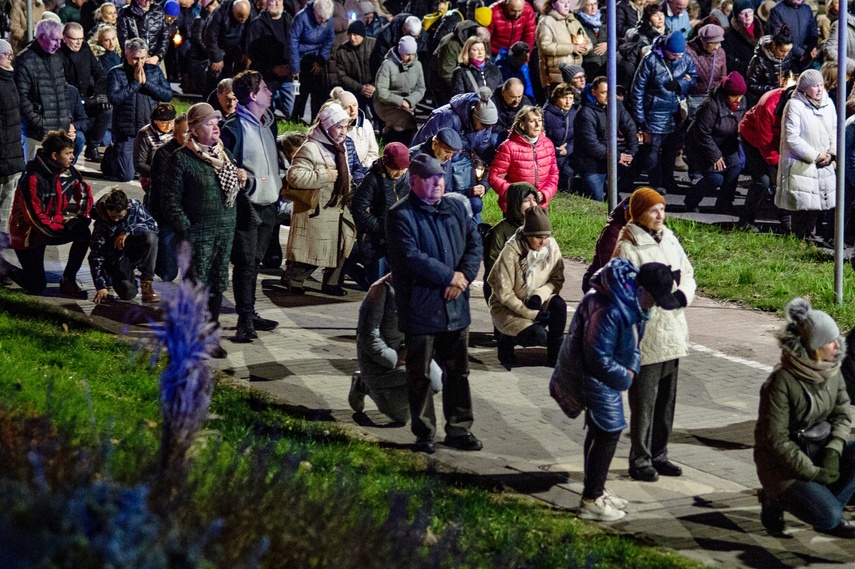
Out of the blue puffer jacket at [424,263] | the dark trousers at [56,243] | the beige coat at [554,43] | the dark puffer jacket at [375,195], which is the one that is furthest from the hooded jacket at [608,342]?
the beige coat at [554,43]

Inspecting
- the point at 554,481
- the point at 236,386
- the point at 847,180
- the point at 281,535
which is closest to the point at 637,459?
the point at 554,481

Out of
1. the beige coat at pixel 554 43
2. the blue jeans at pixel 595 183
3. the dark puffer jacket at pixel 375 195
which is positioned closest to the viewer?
the dark puffer jacket at pixel 375 195

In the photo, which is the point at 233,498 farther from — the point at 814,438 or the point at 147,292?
the point at 147,292

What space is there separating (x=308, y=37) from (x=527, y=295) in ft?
34.8

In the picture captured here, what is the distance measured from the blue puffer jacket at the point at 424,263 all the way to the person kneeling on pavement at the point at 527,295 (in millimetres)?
1917

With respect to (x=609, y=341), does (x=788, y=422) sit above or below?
below

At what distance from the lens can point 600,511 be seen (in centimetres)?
823

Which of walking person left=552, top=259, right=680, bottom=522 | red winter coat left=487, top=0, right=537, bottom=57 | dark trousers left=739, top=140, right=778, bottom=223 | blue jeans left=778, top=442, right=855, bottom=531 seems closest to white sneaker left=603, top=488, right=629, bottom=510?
walking person left=552, top=259, right=680, bottom=522

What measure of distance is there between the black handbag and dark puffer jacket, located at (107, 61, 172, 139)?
11021 mm

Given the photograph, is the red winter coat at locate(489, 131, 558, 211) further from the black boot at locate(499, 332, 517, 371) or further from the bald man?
the bald man

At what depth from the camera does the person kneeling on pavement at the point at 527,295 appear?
11195 mm

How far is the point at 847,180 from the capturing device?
51.0 feet

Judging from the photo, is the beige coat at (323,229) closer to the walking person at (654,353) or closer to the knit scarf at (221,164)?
the knit scarf at (221,164)

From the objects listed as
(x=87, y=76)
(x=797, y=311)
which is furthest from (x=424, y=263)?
(x=87, y=76)
